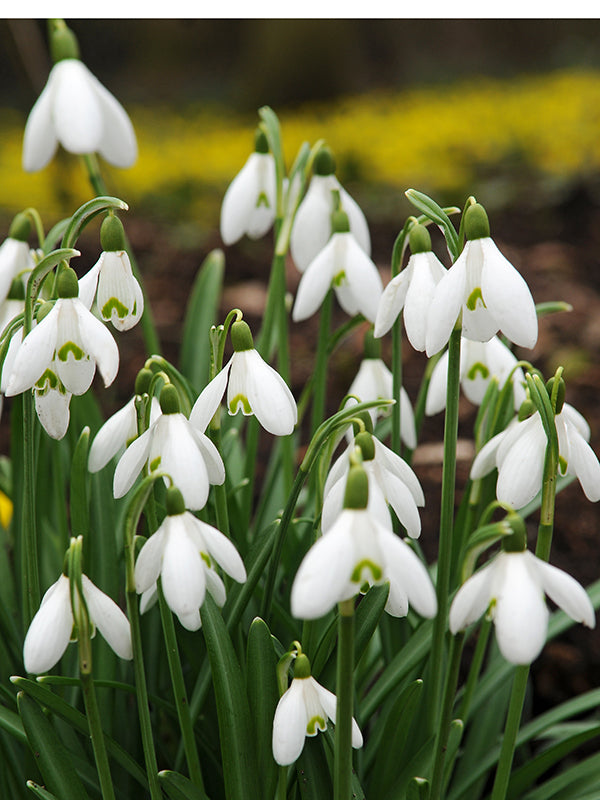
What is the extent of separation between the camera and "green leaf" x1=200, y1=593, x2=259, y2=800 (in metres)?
1.04

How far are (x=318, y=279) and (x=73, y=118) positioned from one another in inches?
16.6

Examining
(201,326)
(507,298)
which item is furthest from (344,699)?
(201,326)

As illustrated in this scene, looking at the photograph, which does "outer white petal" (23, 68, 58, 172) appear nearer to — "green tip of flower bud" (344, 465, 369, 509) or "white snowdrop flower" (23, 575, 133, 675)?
"white snowdrop flower" (23, 575, 133, 675)

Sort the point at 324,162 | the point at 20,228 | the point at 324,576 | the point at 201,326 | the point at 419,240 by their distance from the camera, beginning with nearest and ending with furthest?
the point at 324,576
the point at 419,240
the point at 20,228
the point at 324,162
the point at 201,326

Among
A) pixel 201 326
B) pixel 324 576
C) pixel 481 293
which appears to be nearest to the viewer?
pixel 324 576

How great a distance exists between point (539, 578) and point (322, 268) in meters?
0.64

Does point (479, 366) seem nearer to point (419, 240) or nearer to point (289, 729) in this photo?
point (419, 240)

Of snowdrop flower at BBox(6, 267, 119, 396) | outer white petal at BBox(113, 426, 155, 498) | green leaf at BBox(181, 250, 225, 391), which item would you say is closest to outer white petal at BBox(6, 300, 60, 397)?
snowdrop flower at BBox(6, 267, 119, 396)

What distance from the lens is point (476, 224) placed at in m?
0.92

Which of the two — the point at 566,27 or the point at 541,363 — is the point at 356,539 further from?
the point at 566,27

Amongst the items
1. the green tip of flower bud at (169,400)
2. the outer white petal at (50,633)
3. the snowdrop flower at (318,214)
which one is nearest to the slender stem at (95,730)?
the outer white petal at (50,633)

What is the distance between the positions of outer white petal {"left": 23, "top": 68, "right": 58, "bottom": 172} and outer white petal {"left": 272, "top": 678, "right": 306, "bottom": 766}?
35.4 inches

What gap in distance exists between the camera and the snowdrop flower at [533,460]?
92 cm

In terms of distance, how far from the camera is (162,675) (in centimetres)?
141
